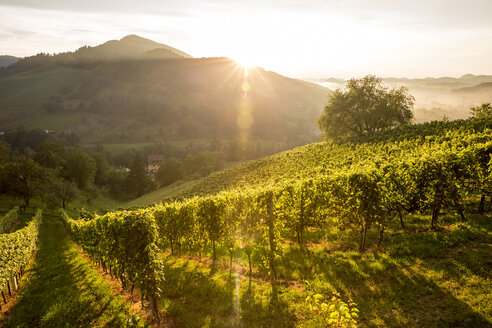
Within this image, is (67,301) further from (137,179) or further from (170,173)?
(137,179)

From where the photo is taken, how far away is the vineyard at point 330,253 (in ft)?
26.3

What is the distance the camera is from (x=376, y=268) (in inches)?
404

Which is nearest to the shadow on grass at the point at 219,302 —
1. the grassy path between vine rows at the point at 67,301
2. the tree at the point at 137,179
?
the grassy path between vine rows at the point at 67,301

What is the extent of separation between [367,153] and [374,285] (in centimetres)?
2539

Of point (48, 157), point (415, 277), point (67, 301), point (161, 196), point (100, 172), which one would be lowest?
point (100, 172)

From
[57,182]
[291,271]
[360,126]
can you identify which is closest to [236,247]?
[291,271]

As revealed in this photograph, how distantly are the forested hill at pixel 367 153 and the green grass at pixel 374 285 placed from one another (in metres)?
5.02

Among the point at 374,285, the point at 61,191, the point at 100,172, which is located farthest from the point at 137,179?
the point at 374,285

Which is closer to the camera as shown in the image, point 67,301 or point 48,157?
point 67,301

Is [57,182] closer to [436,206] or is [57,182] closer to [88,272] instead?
[88,272]

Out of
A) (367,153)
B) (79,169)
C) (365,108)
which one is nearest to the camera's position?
(367,153)

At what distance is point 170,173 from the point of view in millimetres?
97625

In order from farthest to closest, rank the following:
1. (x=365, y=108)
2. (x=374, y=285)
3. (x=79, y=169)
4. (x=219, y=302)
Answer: (x=79, y=169) < (x=365, y=108) < (x=219, y=302) < (x=374, y=285)

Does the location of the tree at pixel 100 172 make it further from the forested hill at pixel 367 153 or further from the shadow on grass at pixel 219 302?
the shadow on grass at pixel 219 302
